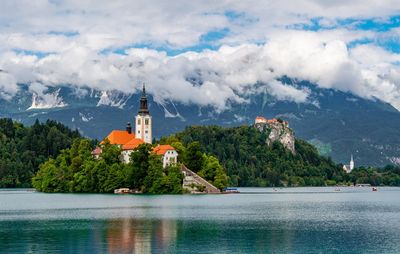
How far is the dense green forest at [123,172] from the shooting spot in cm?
17900

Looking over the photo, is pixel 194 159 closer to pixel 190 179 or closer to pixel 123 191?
pixel 190 179

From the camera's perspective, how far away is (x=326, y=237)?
2940 inches

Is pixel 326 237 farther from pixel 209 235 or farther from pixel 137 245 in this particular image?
pixel 137 245

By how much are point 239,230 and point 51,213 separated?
36.9 m


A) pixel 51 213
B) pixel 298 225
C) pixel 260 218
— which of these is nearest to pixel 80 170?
pixel 51 213

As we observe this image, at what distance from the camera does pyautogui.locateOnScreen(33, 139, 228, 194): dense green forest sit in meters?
179

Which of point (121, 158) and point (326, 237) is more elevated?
point (121, 158)

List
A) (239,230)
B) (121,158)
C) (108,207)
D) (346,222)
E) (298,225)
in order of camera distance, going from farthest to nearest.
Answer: (121,158) → (108,207) → (346,222) → (298,225) → (239,230)

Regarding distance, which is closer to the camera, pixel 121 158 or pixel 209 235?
pixel 209 235

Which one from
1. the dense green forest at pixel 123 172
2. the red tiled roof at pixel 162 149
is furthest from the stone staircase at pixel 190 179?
the red tiled roof at pixel 162 149

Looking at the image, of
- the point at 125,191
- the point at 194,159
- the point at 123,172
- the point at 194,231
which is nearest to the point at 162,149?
the point at 194,159

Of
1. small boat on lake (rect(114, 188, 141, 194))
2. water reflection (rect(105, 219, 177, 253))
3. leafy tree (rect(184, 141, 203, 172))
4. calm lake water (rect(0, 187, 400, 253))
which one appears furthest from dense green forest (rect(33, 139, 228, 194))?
water reflection (rect(105, 219, 177, 253))

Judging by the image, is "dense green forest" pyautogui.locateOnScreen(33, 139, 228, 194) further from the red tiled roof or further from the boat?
the red tiled roof

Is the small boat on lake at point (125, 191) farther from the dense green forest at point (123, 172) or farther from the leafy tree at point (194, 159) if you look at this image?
the leafy tree at point (194, 159)
